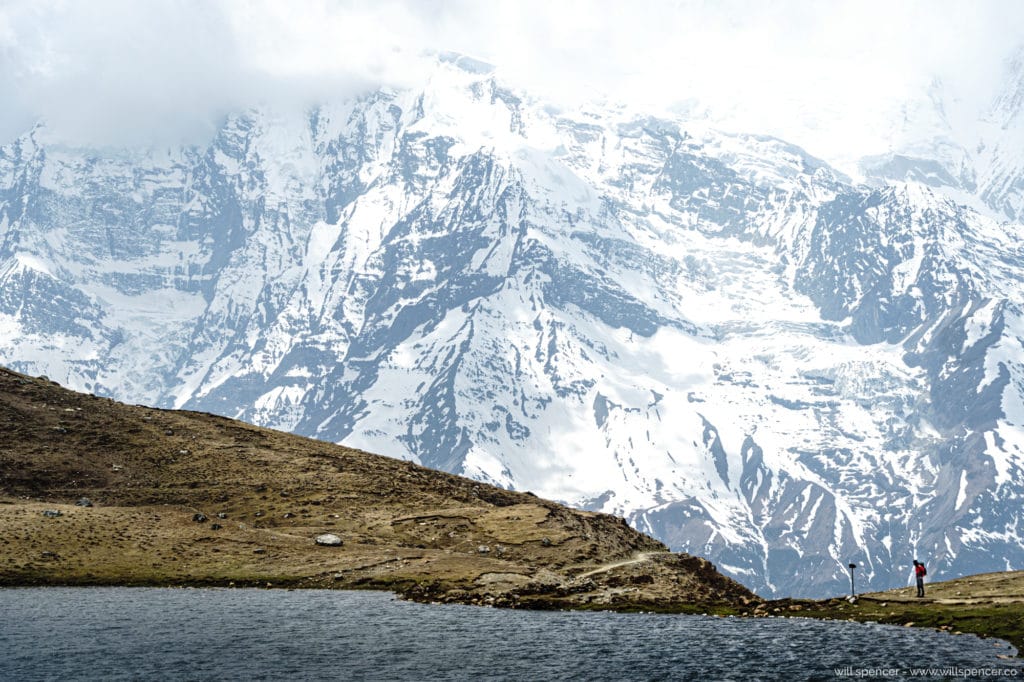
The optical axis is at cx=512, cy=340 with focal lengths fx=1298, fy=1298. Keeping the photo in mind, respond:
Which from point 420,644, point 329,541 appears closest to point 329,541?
point 329,541

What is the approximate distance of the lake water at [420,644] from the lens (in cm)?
7781

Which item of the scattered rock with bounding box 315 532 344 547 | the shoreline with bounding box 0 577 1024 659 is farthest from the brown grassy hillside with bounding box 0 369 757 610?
the scattered rock with bounding box 315 532 344 547

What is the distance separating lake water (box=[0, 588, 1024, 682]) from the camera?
77.8m

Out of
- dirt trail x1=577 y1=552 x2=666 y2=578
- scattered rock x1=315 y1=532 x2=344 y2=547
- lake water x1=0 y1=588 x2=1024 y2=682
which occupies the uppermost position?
scattered rock x1=315 y1=532 x2=344 y2=547

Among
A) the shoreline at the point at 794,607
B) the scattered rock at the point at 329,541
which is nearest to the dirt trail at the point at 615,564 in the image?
the shoreline at the point at 794,607

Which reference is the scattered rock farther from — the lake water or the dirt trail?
the dirt trail

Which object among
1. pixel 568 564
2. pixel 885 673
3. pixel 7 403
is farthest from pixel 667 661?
pixel 7 403

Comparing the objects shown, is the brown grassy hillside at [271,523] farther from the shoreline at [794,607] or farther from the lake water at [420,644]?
the lake water at [420,644]

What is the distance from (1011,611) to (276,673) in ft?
167

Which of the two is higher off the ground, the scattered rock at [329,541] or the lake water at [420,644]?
the scattered rock at [329,541]

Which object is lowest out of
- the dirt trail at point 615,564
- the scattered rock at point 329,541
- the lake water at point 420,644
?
the lake water at point 420,644

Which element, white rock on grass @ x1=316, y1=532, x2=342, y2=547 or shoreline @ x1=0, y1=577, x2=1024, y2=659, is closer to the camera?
shoreline @ x1=0, y1=577, x2=1024, y2=659

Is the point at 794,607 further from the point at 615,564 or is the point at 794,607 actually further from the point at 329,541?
the point at 329,541

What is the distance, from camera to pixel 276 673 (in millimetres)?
78375
